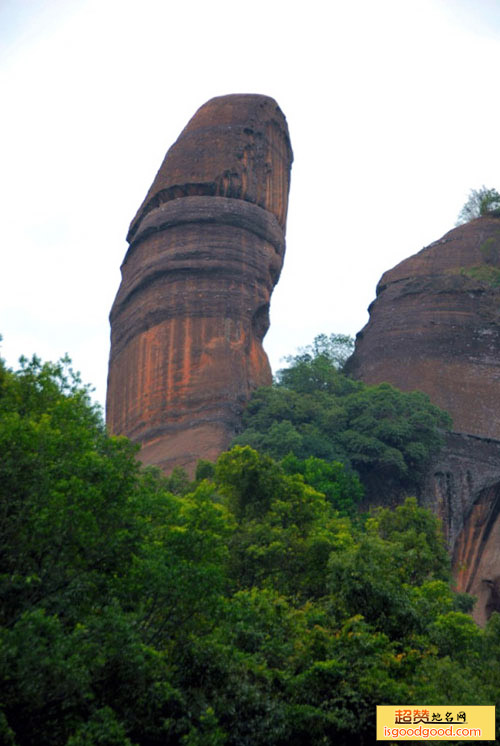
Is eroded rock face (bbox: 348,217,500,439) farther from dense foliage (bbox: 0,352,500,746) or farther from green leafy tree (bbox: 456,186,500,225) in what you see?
dense foliage (bbox: 0,352,500,746)

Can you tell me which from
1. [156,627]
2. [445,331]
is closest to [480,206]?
[445,331]

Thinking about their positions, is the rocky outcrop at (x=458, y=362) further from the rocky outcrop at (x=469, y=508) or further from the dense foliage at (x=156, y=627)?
the dense foliage at (x=156, y=627)

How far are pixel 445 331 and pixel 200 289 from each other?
907 cm

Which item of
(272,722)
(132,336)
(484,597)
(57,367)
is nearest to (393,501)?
(484,597)

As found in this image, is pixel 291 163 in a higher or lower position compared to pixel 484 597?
higher

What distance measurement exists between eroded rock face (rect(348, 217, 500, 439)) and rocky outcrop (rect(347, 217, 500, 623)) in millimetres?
36

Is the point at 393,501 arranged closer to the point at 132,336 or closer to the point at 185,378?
the point at 185,378

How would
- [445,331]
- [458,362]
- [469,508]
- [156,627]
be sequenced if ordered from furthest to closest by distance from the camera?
[445,331]
[458,362]
[469,508]
[156,627]

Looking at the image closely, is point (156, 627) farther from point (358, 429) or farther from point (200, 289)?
point (200, 289)

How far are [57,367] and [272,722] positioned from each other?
24.1 ft

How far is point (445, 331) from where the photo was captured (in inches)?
1585

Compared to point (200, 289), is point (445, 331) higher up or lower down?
lower down

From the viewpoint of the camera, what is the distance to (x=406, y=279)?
42906 millimetres

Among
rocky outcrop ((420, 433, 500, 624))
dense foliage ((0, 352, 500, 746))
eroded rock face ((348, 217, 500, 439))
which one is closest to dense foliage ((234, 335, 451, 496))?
rocky outcrop ((420, 433, 500, 624))
